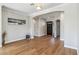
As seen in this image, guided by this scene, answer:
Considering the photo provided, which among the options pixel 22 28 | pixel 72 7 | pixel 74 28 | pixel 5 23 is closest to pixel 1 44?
pixel 5 23

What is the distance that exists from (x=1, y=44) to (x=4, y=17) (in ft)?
5.75

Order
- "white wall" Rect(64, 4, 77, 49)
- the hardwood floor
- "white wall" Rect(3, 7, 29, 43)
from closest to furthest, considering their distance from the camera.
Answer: the hardwood floor
"white wall" Rect(64, 4, 77, 49)
"white wall" Rect(3, 7, 29, 43)

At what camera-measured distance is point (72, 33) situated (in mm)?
4117

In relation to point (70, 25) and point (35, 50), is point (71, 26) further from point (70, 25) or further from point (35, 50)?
point (35, 50)

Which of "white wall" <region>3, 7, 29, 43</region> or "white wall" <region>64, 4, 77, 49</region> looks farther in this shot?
"white wall" <region>3, 7, 29, 43</region>

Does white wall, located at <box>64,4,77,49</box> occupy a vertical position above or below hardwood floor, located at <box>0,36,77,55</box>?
above

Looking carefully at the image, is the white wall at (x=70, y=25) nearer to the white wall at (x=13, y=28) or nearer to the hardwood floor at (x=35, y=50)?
the hardwood floor at (x=35, y=50)

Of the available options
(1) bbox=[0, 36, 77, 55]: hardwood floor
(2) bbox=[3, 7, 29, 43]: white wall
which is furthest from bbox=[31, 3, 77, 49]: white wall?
(2) bbox=[3, 7, 29, 43]: white wall

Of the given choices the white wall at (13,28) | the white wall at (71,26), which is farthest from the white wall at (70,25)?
the white wall at (13,28)

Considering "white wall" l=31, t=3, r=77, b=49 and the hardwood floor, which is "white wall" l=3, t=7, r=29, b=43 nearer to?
the hardwood floor

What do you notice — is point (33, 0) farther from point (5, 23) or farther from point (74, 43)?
point (5, 23)

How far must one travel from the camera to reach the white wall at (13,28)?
17.3 feet

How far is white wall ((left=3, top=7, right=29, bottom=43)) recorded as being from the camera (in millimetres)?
5268

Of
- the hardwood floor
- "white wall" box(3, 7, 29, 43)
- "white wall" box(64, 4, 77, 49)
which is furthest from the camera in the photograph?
"white wall" box(3, 7, 29, 43)
